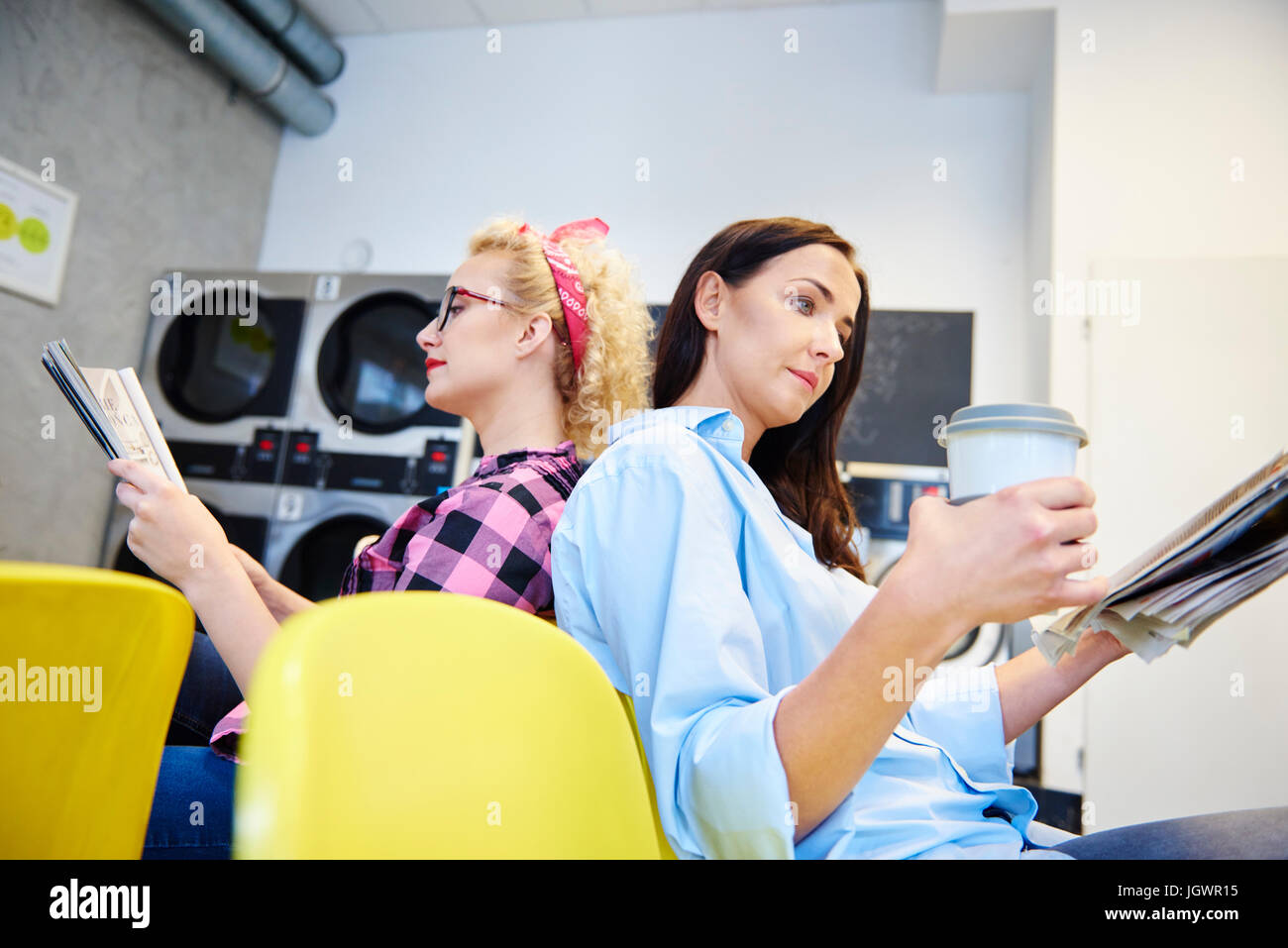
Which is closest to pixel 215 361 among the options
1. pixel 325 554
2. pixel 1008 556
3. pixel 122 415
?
pixel 325 554

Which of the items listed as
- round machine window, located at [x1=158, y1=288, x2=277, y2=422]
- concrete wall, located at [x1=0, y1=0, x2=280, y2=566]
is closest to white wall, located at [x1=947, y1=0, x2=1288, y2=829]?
round machine window, located at [x1=158, y1=288, x2=277, y2=422]

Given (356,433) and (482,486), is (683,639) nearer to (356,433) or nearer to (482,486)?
(482,486)

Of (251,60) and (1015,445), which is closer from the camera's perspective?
(1015,445)

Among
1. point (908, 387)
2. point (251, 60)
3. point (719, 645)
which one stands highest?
point (251, 60)

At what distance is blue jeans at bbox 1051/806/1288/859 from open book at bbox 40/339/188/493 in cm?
112

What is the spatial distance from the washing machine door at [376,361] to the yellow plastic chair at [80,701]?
2608 mm

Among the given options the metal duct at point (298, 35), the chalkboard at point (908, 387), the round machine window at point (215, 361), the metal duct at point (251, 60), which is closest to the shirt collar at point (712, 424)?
the chalkboard at point (908, 387)

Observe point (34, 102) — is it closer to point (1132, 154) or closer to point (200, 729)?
point (200, 729)

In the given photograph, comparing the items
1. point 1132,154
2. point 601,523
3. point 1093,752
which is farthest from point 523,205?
point 601,523

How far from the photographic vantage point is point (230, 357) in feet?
11.5

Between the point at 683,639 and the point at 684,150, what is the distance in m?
3.48

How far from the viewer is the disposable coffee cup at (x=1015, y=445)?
2.08ft

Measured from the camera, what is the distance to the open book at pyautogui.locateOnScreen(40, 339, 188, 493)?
1.04 meters

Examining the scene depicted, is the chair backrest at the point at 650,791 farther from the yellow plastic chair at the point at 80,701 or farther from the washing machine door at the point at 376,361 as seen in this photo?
the washing machine door at the point at 376,361
